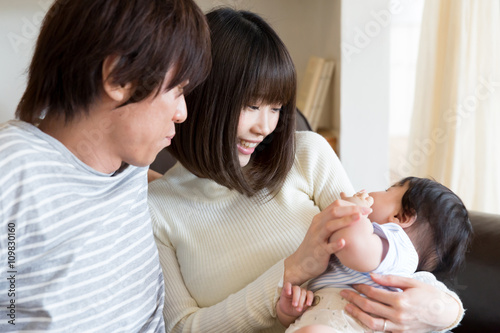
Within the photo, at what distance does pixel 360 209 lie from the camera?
1089mm

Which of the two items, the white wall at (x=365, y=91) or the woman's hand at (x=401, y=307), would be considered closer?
the woman's hand at (x=401, y=307)

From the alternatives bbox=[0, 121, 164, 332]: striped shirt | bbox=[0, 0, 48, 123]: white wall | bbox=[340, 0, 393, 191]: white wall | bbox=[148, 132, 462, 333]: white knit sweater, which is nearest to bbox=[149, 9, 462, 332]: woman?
bbox=[148, 132, 462, 333]: white knit sweater

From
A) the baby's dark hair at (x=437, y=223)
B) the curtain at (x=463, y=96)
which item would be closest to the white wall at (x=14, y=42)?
the curtain at (x=463, y=96)

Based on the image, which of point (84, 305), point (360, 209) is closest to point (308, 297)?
point (360, 209)

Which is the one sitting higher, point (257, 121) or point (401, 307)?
point (257, 121)

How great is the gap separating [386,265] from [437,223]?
0.68ft

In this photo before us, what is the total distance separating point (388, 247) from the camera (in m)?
1.13

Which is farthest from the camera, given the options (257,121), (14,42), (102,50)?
(14,42)

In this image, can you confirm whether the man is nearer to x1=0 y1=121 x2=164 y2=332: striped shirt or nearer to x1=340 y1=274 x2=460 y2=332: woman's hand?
x1=0 y1=121 x2=164 y2=332: striped shirt

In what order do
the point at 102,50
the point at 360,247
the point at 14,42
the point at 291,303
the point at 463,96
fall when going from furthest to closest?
the point at 14,42
the point at 463,96
the point at 291,303
the point at 360,247
the point at 102,50

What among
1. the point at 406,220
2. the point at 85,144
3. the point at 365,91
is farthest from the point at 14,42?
the point at 406,220

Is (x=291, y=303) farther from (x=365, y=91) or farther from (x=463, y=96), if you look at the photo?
(x=365, y=91)

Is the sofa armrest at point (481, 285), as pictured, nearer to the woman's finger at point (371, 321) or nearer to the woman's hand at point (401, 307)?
the woman's hand at point (401, 307)

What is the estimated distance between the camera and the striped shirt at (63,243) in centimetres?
91
